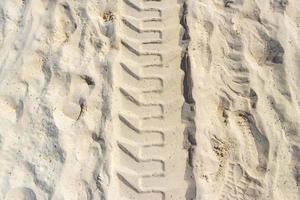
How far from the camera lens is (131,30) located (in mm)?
3721

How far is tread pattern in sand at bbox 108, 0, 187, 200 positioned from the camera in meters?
3.12

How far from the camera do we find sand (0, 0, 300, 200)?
10.2 ft

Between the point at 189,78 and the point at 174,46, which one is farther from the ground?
the point at 174,46

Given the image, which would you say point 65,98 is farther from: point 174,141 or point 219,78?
point 219,78

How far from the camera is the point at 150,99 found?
3416 mm

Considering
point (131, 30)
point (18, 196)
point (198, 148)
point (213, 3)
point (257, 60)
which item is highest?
point (213, 3)

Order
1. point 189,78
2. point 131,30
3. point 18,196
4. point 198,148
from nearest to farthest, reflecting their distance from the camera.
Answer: point 18,196
point 198,148
point 189,78
point 131,30

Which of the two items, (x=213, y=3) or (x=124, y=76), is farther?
(x=213, y=3)

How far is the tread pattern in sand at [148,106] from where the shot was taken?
3.12m

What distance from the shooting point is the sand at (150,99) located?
3094 mm

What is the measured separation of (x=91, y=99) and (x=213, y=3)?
1309mm

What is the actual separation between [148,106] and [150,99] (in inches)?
2.3

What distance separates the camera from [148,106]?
339cm

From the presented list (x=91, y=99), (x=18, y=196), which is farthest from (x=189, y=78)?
(x=18, y=196)
